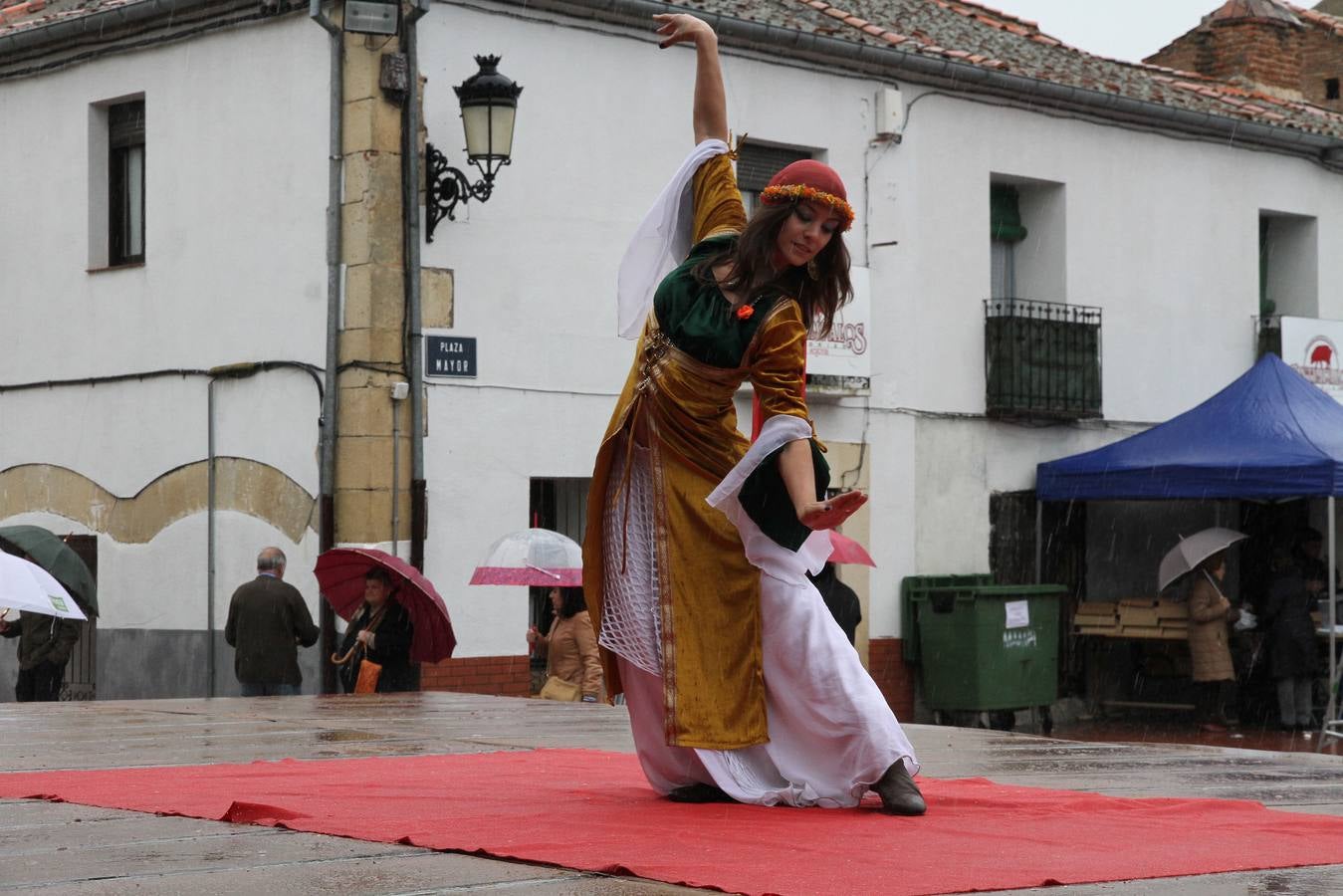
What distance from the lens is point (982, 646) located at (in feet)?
57.0

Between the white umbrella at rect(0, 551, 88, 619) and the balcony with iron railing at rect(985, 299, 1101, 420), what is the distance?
10.7 m

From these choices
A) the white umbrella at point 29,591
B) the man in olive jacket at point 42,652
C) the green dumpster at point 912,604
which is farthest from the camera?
the green dumpster at point 912,604

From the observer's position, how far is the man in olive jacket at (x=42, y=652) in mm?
13883

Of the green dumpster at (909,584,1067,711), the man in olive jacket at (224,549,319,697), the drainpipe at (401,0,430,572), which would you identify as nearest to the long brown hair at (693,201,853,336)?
the man in olive jacket at (224,549,319,697)

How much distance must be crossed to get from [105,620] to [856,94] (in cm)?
739

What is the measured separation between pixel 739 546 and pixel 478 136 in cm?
967

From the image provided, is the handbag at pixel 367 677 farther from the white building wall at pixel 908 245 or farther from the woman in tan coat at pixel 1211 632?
the woman in tan coat at pixel 1211 632

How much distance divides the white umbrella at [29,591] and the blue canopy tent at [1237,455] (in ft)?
32.5

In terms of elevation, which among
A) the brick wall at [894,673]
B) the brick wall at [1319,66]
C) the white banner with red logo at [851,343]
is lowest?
the brick wall at [894,673]

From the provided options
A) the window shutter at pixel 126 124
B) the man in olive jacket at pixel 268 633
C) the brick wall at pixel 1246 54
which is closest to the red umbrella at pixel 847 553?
the man in olive jacket at pixel 268 633

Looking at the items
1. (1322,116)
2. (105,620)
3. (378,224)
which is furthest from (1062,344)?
(105,620)

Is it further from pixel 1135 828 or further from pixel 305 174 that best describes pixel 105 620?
pixel 1135 828

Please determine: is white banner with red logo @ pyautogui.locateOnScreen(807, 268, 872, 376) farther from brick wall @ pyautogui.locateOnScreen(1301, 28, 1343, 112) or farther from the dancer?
brick wall @ pyautogui.locateOnScreen(1301, 28, 1343, 112)

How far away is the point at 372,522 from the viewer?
1445 cm
